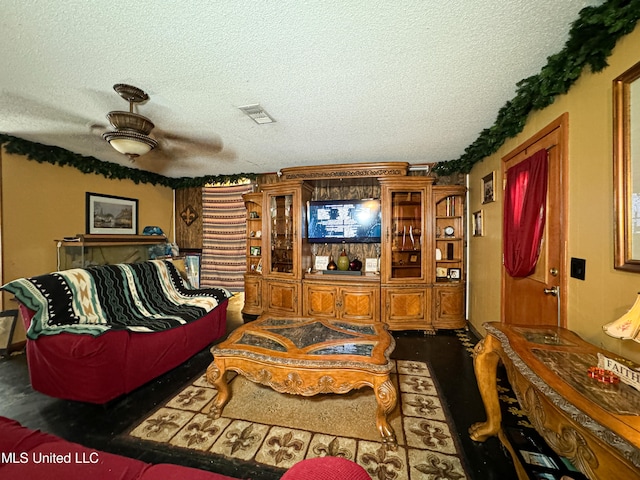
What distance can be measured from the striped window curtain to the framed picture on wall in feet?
3.64

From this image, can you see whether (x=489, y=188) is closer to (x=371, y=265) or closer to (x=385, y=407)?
(x=371, y=265)

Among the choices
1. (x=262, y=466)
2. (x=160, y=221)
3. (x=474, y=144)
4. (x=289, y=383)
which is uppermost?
(x=474, y=144)

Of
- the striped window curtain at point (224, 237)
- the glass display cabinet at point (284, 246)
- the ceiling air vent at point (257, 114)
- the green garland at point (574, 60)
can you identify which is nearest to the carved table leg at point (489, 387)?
the green garland at point (574, 60)

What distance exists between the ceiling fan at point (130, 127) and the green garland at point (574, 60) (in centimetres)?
278

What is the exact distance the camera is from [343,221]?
12.6 ft

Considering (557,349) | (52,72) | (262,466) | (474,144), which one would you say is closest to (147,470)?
(262,466)

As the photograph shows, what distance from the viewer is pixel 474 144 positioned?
2.95 metres

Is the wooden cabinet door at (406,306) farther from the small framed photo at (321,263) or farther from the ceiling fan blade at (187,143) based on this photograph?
the ceiling fan blade at (187,143)

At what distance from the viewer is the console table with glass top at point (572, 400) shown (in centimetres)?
73

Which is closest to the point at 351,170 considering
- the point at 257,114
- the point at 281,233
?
the point at 281,233

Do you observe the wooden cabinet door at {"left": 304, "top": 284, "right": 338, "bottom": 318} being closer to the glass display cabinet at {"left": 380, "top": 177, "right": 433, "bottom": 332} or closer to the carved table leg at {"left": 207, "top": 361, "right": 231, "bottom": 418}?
the glass display cabinet at {"left": 380, "top": 177, "right": 433, "bottom": 332}

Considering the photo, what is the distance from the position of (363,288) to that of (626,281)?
2.49 metres

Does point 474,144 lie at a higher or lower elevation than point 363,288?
higher

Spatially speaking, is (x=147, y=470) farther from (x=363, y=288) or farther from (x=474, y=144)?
(x=474, y=144)
